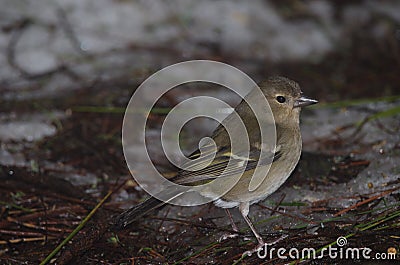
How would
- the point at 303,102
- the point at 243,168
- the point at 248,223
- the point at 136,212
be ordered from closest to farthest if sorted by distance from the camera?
1. the point at 136,212
2. the point at 248,223
3. the point at 243,168
4. the point at 303,102

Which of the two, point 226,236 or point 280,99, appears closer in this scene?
point 226,236

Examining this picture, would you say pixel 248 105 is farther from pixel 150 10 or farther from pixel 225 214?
pixel 150 10

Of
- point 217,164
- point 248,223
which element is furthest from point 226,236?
point 217,164

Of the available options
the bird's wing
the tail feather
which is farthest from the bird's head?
the tail feather

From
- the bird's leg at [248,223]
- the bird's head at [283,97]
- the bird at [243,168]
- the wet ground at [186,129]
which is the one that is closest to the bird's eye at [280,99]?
the bird's head at [283,97]

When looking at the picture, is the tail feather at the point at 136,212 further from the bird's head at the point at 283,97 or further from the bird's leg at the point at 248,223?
the bird's head at the point at 283,97

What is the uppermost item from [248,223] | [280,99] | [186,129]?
[280,99]

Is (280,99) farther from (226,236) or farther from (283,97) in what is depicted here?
(226,236)
